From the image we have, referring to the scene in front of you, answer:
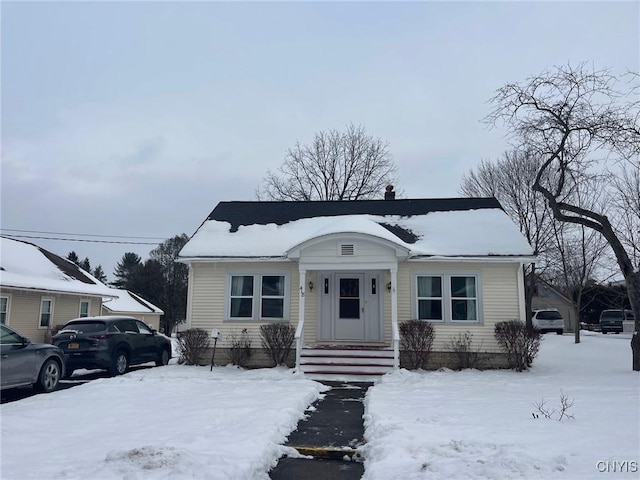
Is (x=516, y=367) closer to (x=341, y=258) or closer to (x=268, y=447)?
(x=341, y=258)

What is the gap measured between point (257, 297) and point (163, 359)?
3734 millimetres

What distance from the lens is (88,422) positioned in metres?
7.16

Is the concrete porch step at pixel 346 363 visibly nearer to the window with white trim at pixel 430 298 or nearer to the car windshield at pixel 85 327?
the window with white trim at pixel 430 298

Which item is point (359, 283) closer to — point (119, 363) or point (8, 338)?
point (119, 363)

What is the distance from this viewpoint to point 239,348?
552 inches

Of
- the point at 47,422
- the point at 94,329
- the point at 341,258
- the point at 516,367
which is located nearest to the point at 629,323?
the point at 516,367

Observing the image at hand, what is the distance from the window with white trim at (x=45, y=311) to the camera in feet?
65.5

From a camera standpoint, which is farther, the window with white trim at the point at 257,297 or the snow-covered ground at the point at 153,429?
the window with white trim at the point at 257,297

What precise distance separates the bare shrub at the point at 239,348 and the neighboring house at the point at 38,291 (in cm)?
897

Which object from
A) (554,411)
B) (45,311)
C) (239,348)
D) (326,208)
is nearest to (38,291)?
(45,311)

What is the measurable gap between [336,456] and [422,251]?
872cm

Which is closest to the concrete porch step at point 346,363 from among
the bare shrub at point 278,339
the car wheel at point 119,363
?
the bare shrub at point 278,339

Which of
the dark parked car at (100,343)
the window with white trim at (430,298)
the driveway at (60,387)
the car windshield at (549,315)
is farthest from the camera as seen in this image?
the car windshield at (549,315)

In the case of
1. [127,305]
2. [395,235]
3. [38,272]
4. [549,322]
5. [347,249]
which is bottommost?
[549,322]
